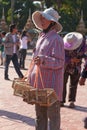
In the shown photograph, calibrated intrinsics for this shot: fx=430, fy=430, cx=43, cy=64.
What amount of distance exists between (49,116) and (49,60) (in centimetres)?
67

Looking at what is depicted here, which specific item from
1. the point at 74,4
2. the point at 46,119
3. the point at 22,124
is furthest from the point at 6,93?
the point at 74,4

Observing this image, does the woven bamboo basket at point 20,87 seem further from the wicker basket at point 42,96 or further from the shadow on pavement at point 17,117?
the shadow on pavement at point 17,117

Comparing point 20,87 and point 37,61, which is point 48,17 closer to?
point 37,61

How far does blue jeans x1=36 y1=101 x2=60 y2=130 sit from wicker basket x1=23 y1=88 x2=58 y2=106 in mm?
252

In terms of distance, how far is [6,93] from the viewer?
32.2 ft

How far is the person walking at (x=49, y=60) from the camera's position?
15.6 feet

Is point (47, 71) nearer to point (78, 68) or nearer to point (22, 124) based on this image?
point (22, 124)

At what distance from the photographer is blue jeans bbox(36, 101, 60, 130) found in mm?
4922

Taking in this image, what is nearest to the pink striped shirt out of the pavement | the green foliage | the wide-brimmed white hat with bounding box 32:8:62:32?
the wide-brimmed white hat with bounding box 32:8:62:32

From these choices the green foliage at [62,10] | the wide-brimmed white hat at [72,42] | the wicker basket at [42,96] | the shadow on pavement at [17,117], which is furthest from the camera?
the green foliage at [62,10]

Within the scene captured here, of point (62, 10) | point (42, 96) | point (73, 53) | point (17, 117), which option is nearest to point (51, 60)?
point (42, 96)

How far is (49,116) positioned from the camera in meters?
4.92

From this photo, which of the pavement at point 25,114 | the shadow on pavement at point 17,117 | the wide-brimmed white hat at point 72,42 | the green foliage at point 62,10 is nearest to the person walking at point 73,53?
the wide-brimmed white hat at point 72,42

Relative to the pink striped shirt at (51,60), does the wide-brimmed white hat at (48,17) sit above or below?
above
